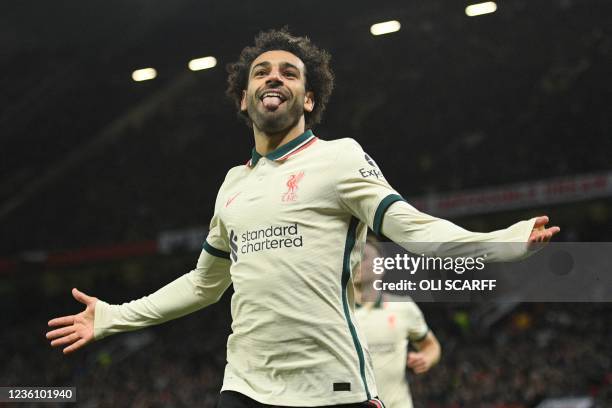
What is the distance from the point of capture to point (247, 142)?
17.5 metres

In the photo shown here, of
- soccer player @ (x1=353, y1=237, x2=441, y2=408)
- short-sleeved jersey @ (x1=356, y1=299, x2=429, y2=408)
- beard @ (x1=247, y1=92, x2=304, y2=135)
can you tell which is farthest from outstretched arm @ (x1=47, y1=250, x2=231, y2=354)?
short-sleeved jersey @ (x1=356, y1=299, x2=429, y2=408)

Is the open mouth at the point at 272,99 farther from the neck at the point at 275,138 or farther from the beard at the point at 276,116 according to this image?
the neck at the point at 275,138

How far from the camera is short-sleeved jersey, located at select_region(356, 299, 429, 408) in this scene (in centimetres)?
659

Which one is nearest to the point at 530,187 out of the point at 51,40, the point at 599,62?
the point at 599,62

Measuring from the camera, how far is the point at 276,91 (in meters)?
3.57

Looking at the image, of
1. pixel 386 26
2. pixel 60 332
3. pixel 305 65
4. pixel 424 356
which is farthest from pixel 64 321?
pixel 386 26

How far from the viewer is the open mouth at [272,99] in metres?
3.53

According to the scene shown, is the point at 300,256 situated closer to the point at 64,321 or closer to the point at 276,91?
the point at 276,91

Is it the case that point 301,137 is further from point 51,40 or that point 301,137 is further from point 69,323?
point 51,40

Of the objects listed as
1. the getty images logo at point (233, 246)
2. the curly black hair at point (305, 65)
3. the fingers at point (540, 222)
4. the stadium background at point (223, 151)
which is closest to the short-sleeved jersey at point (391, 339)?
the curly black hair at point (305, 65)

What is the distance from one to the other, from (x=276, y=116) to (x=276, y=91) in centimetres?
10

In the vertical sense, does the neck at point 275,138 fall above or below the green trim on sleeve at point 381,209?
above

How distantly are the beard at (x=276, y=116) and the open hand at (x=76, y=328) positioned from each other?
1.00 meters

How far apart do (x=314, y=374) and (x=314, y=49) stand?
1.41 meters
